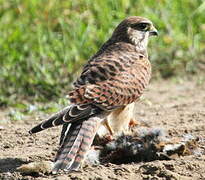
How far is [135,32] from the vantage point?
7711 millimetres

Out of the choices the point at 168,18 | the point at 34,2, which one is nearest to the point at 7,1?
the point at 34,2

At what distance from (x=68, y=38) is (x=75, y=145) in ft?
14.1

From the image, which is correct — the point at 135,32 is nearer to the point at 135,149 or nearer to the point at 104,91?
the point at 104,91

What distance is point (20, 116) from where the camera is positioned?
8.09 m

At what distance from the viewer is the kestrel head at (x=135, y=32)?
766 centimetres

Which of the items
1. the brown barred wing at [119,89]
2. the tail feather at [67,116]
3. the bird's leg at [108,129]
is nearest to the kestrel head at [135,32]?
the brown barred wing at [119,89]

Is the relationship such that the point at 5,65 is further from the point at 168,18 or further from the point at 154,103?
the point at 168,18

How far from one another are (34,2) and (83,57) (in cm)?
123

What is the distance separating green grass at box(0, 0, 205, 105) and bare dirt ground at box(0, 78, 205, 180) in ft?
1.75

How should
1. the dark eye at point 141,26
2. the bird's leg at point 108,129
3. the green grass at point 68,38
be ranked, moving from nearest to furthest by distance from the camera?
the bird's leg at point 108,129 → the dark eye at point 141,26 → the green grass at point 68,38

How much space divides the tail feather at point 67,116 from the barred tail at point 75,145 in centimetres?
10

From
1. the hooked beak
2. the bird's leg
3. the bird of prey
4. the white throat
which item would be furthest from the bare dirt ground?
the hooked beak

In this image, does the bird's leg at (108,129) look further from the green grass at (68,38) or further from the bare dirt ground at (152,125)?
the green grass at (68,38)

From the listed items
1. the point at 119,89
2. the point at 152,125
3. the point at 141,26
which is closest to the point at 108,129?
the point at 119,89
